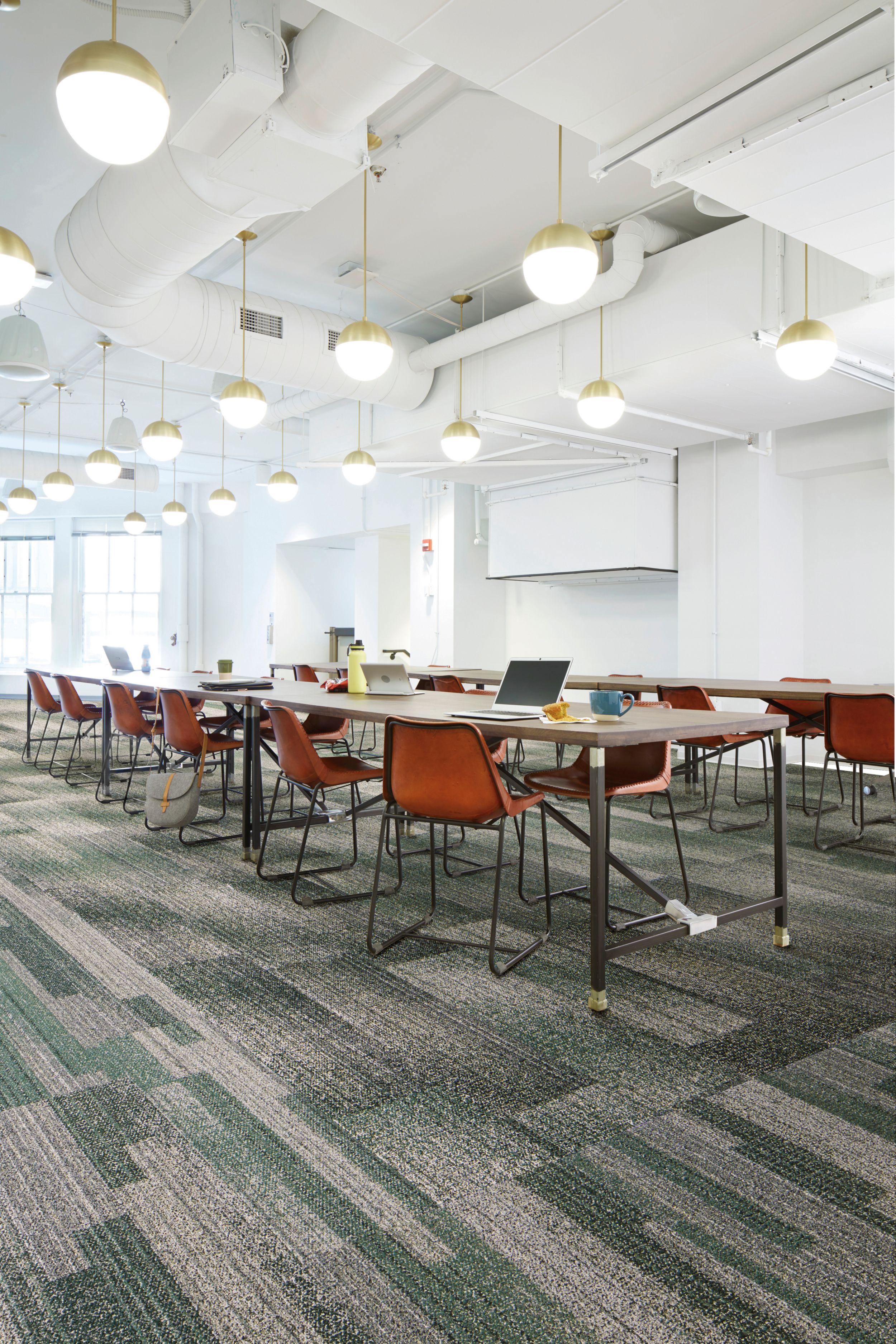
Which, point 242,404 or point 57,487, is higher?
point 57,487

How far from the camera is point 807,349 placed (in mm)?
3996

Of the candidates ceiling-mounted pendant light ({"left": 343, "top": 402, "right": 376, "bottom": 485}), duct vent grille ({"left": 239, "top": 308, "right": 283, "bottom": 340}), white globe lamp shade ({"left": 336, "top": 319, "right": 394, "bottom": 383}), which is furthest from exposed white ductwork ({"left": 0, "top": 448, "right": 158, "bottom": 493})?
white globe lamp shade ({"left": 336, "top": 319, "right": 394, "bottom": 383})

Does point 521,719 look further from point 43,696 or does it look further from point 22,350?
point 43,696

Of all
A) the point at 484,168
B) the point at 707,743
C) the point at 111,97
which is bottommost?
the point at 707,743

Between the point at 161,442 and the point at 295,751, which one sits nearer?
the point at 295,751

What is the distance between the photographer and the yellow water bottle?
4.36 metres

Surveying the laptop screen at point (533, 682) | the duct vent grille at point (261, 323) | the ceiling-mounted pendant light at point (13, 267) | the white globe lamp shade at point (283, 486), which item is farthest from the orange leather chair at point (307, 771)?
the white globe lamp shade at point (283, 486)

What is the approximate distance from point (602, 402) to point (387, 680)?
78.3 inches

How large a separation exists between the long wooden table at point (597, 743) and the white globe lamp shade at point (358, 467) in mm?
2582

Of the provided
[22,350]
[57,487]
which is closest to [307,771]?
[22,350]

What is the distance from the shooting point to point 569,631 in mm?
10180

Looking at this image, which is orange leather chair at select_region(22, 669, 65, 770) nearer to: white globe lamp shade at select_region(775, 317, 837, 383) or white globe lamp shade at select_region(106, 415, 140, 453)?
white globe lamp shade at select_region(106, 415, 140, 453)

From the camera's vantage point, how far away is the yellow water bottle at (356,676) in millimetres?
4363

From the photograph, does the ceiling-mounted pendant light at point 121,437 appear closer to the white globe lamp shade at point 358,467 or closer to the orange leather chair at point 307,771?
the white globe lamp shade at point 358,467
